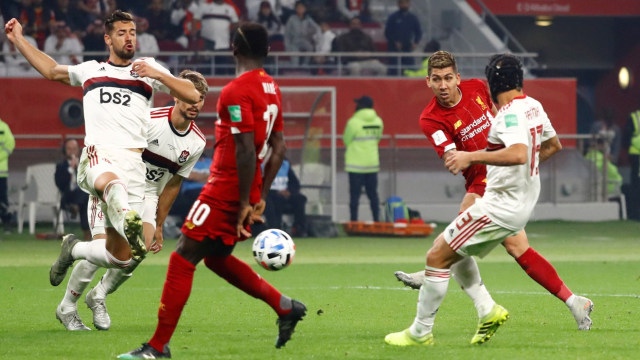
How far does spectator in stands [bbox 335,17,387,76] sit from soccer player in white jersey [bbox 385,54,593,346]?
57.3 feet

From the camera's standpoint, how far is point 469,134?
907 cm

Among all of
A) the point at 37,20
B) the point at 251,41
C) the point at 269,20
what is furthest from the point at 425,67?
the point at 251,41

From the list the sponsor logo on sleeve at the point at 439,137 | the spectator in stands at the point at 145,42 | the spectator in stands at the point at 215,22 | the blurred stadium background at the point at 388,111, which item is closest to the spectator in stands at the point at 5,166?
the blurred stadium background at the point at 388,111

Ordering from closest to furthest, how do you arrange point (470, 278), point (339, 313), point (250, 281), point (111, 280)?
point (250, 281)
point (470, 278)
point (111, 280)
point (339, 313)

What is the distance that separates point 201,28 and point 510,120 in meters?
18.8

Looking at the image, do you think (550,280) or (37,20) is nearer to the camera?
(550,280)

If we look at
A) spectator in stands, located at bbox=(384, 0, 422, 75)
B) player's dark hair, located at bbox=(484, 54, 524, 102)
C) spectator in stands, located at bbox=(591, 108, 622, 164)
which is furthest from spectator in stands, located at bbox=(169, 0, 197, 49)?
player's dark hair, located at bbox=(484, 54, 524, 102)

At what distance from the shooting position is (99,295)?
29.8 ft

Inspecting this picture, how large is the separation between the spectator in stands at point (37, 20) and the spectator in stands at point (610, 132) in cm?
1273

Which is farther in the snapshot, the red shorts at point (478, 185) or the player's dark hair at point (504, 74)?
the red shorts at point (478, 185)

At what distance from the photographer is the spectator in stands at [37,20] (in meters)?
25.1

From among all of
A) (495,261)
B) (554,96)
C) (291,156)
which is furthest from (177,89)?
(554,96)

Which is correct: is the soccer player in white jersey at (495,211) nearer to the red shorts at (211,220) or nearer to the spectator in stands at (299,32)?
the red shorts at (211,220)

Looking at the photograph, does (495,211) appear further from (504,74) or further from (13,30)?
(13,30)
